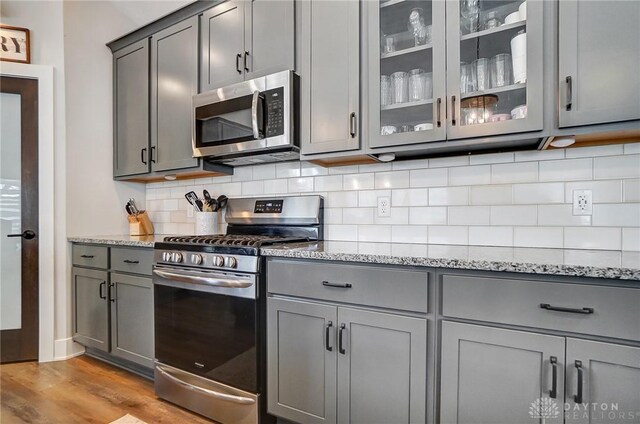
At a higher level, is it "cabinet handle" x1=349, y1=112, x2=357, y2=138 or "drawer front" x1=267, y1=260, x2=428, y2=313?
"cabinet handle" x1=349, y1=112, x2=357, y2=138

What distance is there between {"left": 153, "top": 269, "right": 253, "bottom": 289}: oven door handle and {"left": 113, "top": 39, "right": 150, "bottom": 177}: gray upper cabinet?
1106 millimetres

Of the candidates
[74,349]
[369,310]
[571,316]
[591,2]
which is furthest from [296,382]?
[74,349]

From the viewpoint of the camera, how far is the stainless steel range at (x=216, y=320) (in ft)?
5.55

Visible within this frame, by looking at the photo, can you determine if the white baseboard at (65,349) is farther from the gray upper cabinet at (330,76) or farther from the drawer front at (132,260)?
the gray upper cabinet at (330,76)

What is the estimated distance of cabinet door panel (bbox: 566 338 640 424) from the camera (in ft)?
3.41

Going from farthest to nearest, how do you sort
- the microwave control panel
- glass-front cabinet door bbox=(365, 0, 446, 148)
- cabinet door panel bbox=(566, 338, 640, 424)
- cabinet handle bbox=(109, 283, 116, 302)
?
cabinet handle bbox=(109, 283, 116, 302)
the microwave control panel
glass-front cabinet door bbox=(365, 0, 446, 148)
cabinet door panel bbox=(566, 338, 640, 424)

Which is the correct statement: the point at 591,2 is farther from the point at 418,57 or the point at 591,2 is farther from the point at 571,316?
the point at 571,316

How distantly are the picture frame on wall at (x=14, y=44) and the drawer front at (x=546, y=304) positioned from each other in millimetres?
3303

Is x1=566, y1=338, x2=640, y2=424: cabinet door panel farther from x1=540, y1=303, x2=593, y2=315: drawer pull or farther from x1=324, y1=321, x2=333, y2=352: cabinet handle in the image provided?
x1=324, y1=321, x2=333, y2=352: cabinet handle

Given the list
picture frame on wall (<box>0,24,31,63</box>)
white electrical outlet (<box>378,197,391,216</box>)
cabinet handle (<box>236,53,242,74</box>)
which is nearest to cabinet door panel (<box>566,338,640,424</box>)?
white electrical outlet (<box>378,197,391,216</box>)

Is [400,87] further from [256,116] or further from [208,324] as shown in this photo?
[208,324]

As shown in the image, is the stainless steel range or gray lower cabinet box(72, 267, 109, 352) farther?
gray lower cabinet box(72, 267, 109, 352)

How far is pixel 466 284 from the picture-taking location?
1.25 m

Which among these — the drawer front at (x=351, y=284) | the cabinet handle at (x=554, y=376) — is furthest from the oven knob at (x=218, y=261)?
the cabinet handle at (x=554, y=376)
